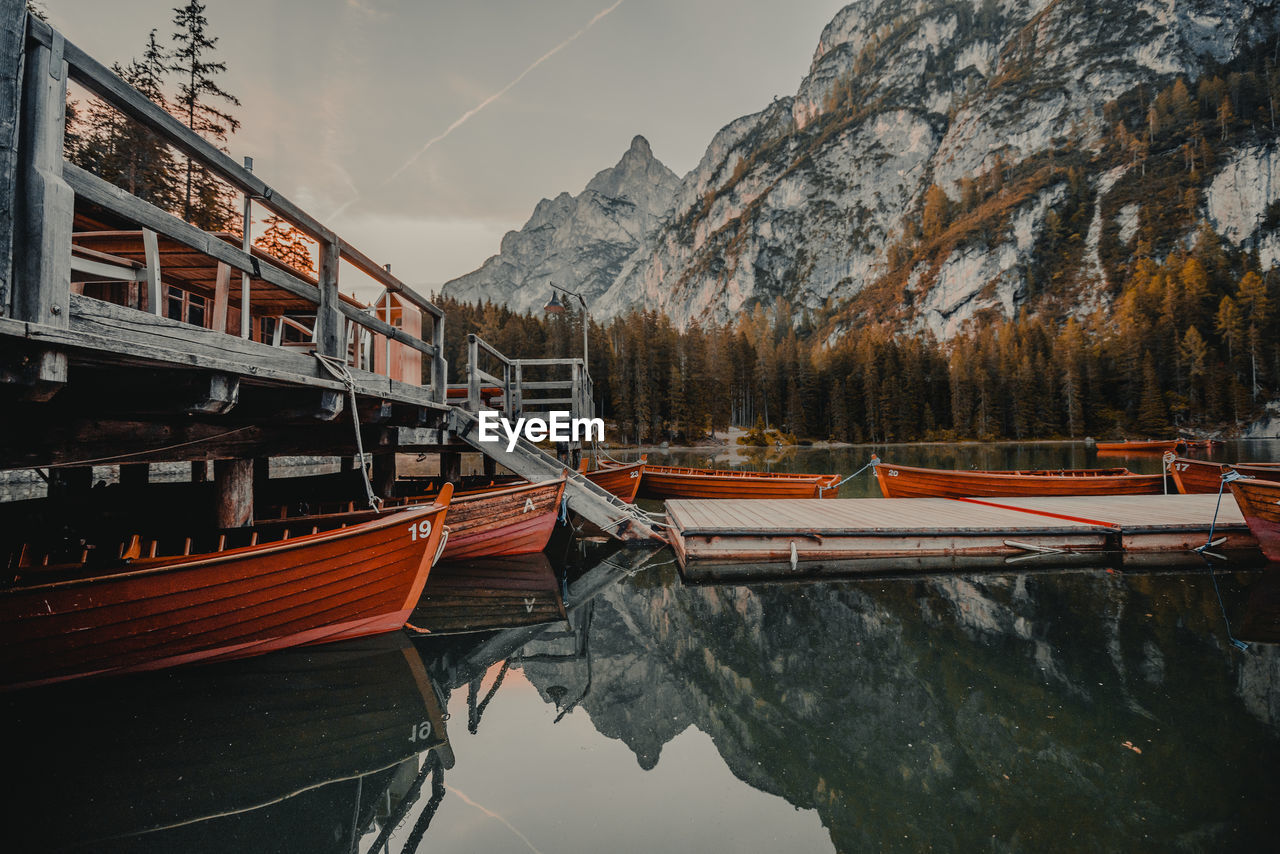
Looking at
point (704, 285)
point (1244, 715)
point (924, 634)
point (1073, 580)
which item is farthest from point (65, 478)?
point (704, 285)

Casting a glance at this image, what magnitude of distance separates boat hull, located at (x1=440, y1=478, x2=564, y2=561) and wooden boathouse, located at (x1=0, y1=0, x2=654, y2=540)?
478mm

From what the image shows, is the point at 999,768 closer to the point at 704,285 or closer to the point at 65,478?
the point at 65,478

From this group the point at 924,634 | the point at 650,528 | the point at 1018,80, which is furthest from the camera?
the point at 1018,80

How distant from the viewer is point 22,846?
9.38ft

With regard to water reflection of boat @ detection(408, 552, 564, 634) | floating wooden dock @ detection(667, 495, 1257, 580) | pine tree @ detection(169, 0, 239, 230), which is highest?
pine tree @ detection(169, 0, 239, 230)

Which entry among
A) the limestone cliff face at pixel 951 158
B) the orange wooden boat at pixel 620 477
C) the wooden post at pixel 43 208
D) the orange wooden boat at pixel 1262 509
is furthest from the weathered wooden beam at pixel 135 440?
the limestone cliff face at pixel 951 158

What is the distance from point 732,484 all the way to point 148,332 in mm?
13317

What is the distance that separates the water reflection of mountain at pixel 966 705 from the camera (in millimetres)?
3201

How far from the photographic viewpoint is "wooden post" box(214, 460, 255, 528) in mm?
6430

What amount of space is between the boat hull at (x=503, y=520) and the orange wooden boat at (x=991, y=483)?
953 centimetres

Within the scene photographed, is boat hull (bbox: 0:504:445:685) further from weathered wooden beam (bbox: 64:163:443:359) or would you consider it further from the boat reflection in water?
weathered wooden beam (bbox: 64:163:443:359)

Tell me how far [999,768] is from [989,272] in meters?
128

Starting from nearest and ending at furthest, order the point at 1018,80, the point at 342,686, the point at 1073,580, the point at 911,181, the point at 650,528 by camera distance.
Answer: the point at 342,686 < the point at 1073,580 < the point at 650,528 < the point at 1018,80 < the point at 911,181

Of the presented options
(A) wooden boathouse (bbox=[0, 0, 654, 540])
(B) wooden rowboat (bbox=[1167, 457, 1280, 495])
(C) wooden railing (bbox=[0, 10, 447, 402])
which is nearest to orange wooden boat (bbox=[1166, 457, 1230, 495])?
(B) wooden rowboat (bbox=[1167, 457, 1280, 495])
